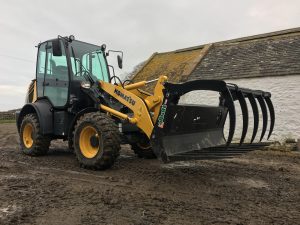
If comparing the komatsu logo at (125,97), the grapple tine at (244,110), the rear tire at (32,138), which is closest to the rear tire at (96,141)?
Answer: the komatsu logo at (125,97)

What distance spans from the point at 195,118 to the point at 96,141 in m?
1.88

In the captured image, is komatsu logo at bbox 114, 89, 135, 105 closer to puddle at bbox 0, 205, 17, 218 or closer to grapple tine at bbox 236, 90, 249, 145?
grapple tine at bbox 236, 90, 249, 145

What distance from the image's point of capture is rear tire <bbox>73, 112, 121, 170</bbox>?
6379 mm

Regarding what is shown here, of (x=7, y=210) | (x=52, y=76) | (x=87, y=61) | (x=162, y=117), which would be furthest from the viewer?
(x=52, y=76)

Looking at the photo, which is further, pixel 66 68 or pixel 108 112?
pixel 66 68

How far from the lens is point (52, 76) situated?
8336 millimetres

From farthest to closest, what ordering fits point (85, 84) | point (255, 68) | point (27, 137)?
point (255, 68), point (27, 137), point (85, 84)

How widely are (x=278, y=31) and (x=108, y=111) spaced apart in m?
11.7

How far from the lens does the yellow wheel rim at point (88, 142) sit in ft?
22.2

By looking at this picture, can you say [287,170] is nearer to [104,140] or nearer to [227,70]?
[104,140]

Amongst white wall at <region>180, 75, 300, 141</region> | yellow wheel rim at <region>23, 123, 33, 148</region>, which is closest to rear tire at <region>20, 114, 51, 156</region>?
yellow wheel rim at <region>23, 123, 33, 148</region>

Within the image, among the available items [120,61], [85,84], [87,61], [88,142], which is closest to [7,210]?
[88,142]

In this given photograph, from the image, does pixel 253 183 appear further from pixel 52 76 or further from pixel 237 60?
pixel 237 60

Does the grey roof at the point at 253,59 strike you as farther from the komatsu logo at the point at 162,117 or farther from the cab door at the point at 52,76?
the komatsu logo at the point at 162,117
